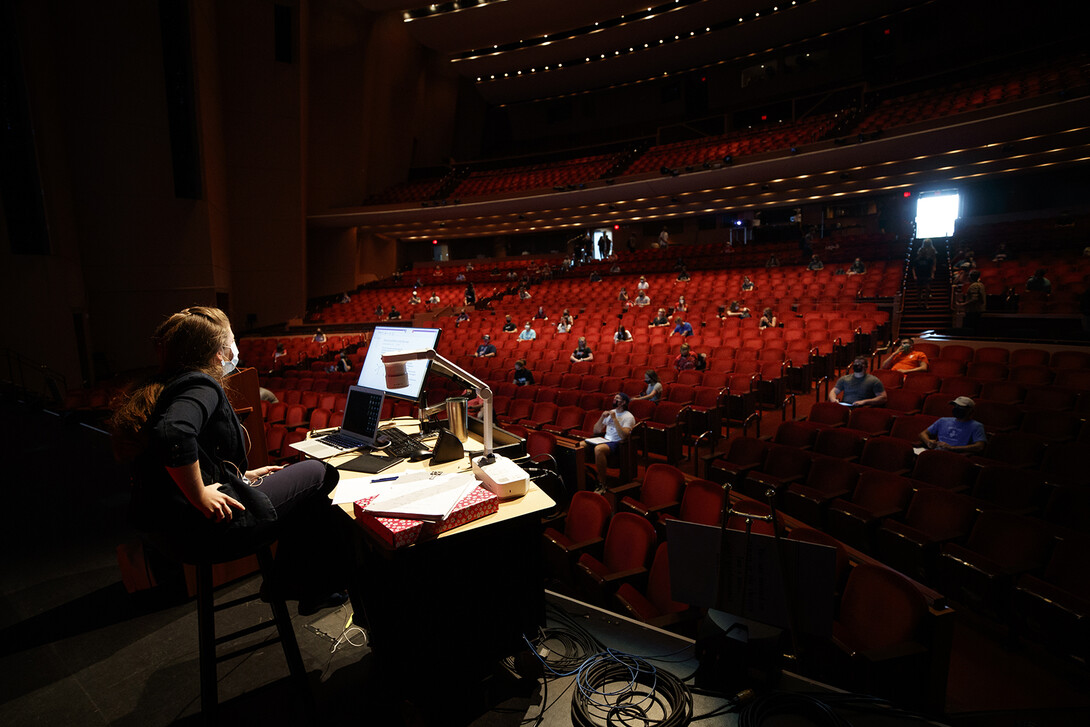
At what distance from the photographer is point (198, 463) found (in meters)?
1.33

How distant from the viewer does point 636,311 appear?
1107 centimetres

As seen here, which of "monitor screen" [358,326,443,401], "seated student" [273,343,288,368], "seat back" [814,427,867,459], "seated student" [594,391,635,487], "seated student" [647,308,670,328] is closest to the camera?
"monitor screen" [358,326,443,401]

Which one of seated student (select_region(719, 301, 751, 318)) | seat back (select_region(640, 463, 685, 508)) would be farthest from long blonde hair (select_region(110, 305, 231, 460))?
seated student (select_region(719, 301, 751, 318))

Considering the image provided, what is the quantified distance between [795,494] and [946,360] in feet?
13.2

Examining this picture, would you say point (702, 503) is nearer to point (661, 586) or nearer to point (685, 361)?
point (661, 586)

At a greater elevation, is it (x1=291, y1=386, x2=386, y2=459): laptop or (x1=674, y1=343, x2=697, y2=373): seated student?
(x1=291, y1=386, x2=386, y2=459): laptop

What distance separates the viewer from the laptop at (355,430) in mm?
2299

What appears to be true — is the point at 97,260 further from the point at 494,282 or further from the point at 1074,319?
the point at 1074,319

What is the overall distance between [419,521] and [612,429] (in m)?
3.28

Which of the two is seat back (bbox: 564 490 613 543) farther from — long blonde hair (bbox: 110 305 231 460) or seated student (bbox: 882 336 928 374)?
seated student (bbox: 882 336 928 374)

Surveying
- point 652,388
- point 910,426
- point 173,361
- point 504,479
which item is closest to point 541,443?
point 652,388

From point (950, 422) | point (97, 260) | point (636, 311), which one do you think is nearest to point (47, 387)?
point (97, 260)

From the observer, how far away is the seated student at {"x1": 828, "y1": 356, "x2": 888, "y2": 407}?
5.09m

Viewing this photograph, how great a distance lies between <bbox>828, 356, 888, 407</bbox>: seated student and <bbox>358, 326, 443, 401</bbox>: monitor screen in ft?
14.8
